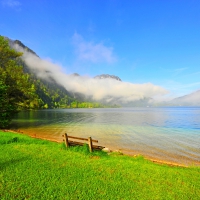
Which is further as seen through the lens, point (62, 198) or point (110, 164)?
point (110, 164)

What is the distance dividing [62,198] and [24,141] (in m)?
14.6

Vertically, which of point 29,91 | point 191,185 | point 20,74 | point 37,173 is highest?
point 20,74

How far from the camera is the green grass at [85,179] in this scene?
855 centimetres

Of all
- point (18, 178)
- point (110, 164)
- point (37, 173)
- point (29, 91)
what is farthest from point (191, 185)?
point (29, 91)

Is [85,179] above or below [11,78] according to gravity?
below

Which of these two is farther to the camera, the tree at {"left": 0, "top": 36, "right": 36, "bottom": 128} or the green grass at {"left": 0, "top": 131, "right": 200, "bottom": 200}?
the tree at {"left": 0, "top": 36, "right": 36, "bottom": 128}

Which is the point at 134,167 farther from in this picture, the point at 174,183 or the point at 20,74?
the point at 20,74

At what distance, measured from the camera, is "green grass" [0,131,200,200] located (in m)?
8.55

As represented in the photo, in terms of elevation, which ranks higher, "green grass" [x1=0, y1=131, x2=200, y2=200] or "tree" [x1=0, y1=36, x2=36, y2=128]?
"tree" [x1=0, y1=36, x2=36, y2=128]

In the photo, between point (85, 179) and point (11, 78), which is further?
point (11, 78)

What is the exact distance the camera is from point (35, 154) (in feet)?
49.2

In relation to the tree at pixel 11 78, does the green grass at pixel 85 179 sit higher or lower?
lower

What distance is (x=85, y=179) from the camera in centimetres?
1015

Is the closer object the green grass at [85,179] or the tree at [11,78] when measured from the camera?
the green grass at [85,179]
